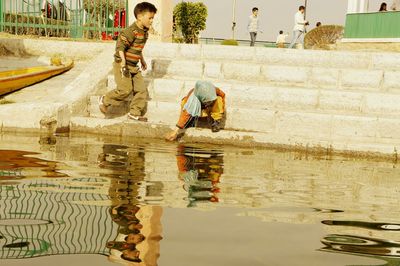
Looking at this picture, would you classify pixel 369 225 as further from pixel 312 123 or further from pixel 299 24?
pixel 299 24

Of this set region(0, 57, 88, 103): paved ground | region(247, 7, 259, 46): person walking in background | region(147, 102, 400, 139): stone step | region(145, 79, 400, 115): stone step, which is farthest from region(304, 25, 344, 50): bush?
region(147, 102, 400, 139): stone step

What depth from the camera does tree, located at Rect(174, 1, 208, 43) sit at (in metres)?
21.7

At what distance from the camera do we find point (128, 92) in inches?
260

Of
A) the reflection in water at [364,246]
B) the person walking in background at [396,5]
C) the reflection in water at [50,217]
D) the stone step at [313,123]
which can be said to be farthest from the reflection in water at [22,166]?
the person walking in background at [396,5]

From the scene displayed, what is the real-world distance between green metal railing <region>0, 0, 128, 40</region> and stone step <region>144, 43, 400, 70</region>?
2.99 m

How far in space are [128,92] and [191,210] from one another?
12.4 feet

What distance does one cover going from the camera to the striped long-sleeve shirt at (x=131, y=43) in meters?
6.45

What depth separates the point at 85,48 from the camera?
10.2m

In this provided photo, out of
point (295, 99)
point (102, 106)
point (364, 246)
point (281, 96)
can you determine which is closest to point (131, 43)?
point (102, 106)

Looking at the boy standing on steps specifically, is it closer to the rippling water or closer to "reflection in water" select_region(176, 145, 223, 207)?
"reflection in water" select_region(176, 145, 223, 207)

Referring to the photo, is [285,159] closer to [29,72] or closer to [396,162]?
[396,162]

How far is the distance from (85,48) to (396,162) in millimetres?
6884

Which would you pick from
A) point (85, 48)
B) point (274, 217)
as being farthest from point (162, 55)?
point (274, 217)

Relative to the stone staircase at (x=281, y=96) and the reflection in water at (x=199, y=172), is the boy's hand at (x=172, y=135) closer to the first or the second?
the stone staircase at (x=281, y=96)
